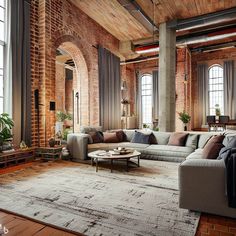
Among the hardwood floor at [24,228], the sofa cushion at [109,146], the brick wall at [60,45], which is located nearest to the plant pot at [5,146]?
the brick wall at [60,45]

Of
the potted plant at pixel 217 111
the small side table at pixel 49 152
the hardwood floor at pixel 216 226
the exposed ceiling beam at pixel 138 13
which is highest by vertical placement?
the exposed ceiling beam at pixel 138 13

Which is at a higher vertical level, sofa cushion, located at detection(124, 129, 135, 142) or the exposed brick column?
the exposed brick column

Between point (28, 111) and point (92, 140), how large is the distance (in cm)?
174

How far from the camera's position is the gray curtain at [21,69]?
15.1 feet

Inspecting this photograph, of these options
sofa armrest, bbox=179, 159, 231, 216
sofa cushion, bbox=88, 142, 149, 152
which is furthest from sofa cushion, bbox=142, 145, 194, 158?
sofa armrest, bbox=179, 159, 231, 216

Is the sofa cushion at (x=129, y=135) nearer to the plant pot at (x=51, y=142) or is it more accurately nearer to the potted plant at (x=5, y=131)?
the plant pot at (x=51, y=142)

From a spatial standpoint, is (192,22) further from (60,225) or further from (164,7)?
(60,225)

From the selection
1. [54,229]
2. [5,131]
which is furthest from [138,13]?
[54,229]

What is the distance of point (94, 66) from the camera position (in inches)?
288

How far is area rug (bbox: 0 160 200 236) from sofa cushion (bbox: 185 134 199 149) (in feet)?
3.54

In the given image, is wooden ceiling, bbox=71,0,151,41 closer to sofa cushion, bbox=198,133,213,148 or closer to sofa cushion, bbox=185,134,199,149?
sofa cushion, bbox=185,134,199,149

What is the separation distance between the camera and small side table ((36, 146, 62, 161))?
486cm

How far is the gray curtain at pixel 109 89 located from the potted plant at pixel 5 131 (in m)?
3.59

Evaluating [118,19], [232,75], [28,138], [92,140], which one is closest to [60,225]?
[28,138]
